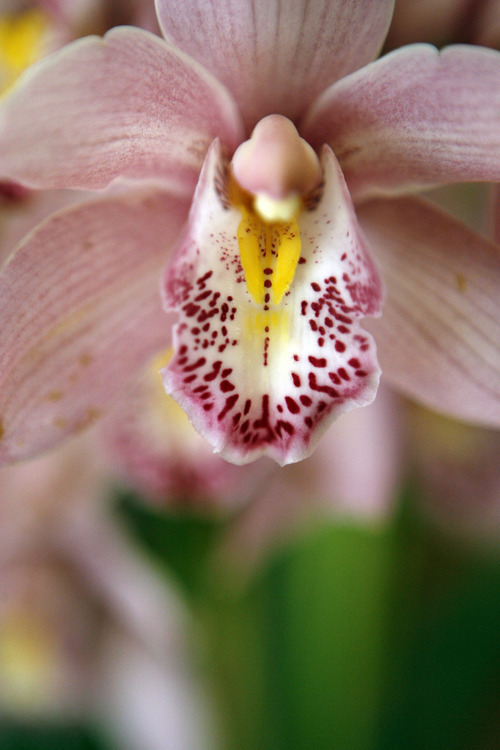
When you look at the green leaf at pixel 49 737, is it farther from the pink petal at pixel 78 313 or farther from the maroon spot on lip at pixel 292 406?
the maroon spot on lip at pixel 292 406

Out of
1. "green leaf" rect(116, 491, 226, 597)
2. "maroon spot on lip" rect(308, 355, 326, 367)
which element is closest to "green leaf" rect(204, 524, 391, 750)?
"green leaf" rect(116, 491, 226, 597)

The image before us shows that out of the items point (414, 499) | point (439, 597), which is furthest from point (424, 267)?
point (439, 597)

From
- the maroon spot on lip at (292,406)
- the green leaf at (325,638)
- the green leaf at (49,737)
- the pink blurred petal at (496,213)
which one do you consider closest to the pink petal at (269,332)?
the maroon spot on lip at (292,406)

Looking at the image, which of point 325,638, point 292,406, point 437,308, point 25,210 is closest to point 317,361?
point 292,406

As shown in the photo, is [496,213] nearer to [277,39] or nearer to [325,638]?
[277,39]

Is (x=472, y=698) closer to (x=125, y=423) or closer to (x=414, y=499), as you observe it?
(x=414, y=499)

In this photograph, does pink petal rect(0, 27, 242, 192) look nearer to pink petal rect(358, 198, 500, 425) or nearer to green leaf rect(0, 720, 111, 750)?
pink petal rect(358, 198, 500, 425)
